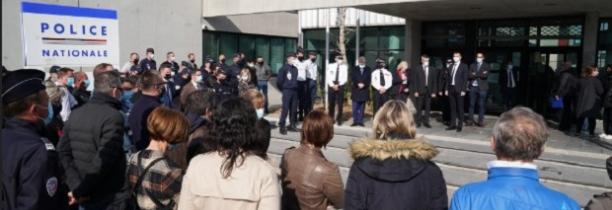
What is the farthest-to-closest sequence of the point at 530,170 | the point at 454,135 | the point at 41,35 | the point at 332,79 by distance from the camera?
the point at 332,79
the point at 454,135
the point at 41,35
the point at 530,170

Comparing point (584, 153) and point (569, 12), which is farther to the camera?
point (569, 12)

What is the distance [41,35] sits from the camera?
5.14 metres

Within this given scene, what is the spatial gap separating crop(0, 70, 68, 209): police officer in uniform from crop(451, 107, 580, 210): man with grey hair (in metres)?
1.95

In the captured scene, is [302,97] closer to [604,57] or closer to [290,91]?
[290,91]

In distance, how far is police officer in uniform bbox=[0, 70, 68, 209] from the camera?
2.50 meters

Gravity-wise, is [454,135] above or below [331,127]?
below

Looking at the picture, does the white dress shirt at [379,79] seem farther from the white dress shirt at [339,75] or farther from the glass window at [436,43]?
the glass window at [436,43]


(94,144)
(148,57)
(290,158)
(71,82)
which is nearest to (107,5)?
(148,57)

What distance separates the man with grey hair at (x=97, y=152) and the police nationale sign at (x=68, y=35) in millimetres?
1413

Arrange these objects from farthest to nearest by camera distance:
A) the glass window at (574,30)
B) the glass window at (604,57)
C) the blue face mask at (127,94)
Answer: the glass window at (604,57), the glass window at (574,30), the blue face mask at (127,94)

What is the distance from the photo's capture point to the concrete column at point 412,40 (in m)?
14.8

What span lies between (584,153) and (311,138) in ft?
22.7

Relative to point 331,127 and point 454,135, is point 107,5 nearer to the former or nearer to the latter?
point 454,135

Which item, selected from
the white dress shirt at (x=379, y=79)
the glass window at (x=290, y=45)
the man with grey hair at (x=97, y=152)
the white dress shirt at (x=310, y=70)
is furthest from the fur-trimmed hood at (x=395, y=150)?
the glass window at (x=290, y=45)
